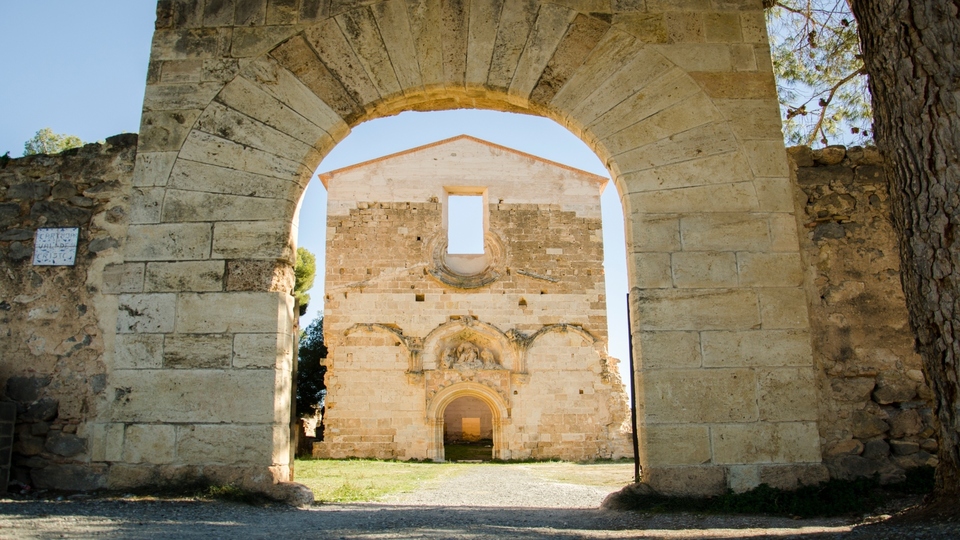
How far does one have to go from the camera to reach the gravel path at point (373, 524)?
3.35 m

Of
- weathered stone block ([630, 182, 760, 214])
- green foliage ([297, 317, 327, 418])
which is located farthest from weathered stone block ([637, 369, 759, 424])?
green foliage ([297, 317, 327, 418])

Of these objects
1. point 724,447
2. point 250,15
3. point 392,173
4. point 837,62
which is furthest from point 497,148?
point 724,447

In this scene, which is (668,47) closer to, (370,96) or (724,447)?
(370,96)

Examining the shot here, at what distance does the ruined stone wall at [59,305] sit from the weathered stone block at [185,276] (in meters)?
0.34

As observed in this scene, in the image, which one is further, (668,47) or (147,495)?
(668,47)

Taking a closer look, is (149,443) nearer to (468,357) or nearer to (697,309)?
(697,309)

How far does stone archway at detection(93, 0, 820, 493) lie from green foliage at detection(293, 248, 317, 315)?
16831 millimetres

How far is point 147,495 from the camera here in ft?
14.4

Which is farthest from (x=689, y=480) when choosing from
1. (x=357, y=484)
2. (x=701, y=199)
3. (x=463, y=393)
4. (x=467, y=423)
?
(x=467, y=423)

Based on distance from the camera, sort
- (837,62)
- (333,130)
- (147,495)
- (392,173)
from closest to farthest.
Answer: (147,495) → (333,130) → (837,62) → (392,173)

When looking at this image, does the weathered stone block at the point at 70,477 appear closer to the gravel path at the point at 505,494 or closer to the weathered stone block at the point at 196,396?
the weathered stone block at the point at 196,396

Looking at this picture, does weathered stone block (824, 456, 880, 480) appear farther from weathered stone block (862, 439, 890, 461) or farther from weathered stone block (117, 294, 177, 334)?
weathered stone block (117, 294, 177, 334)

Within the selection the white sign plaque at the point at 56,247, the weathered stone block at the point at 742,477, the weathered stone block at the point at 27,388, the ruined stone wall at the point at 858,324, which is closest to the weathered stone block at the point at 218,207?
the white sign plaque at the point at 56,247

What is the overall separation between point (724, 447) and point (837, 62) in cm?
424
